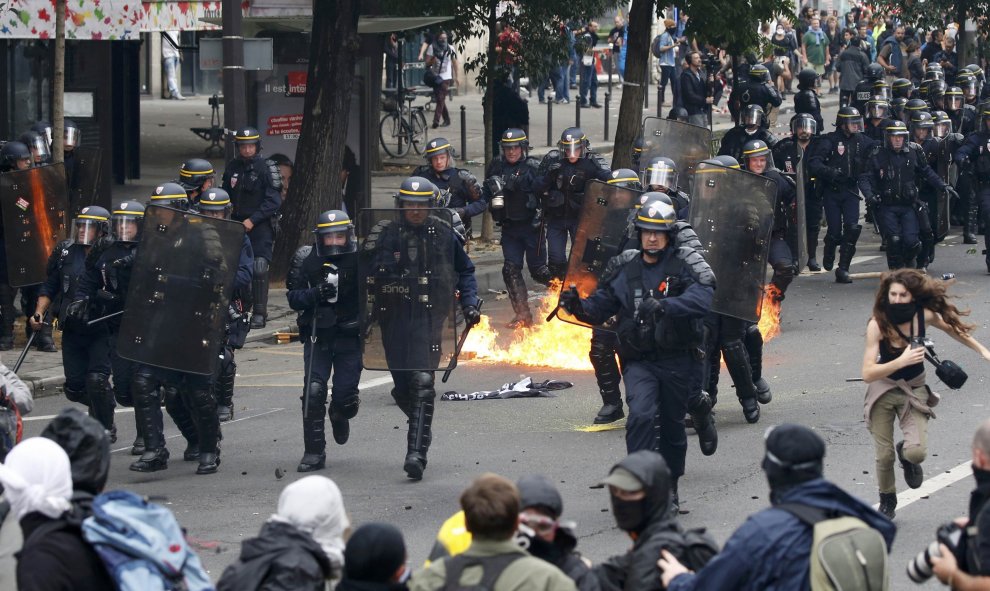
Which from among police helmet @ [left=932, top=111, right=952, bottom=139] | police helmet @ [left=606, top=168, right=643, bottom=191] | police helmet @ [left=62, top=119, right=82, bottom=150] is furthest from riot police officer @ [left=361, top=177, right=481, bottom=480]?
police helmet @ [left=932, top=111, right=952, bottom=139]

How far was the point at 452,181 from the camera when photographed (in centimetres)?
1376

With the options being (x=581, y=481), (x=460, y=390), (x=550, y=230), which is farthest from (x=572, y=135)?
(x=581, y=481)

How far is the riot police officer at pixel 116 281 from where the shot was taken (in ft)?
33.0

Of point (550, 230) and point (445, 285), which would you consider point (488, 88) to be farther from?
point (445, 285)

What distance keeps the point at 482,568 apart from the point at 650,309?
12.5 ft

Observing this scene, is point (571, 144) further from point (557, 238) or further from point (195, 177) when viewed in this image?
point (195, 177)

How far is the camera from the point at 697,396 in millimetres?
9016

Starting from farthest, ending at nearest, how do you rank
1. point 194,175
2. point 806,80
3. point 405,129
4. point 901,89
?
point 405,129, point 901,89, point 806,80, point 194,175

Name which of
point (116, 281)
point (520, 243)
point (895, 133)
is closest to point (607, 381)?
point (116, 281)

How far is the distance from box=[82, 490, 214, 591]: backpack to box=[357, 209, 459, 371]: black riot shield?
4.90 meters

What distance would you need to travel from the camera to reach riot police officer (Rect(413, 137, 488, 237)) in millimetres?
13641

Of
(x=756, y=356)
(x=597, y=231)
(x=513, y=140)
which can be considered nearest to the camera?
(x=756, y=356)

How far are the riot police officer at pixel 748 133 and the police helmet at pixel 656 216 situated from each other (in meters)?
7.52

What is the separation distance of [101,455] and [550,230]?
9.08 metres
